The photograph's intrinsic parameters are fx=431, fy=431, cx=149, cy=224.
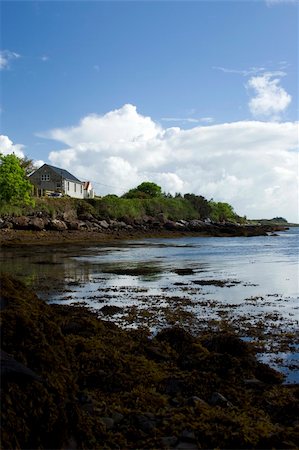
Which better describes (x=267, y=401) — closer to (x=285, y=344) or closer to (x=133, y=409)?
(x=133, y=409)

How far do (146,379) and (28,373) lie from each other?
84.3 inches

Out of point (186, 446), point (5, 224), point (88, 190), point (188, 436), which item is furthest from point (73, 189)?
point (186, 446)

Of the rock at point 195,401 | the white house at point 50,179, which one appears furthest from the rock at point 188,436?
→ the white house at point 50,179

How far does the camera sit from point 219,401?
19.0ft

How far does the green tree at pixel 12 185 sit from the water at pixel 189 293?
28.4m

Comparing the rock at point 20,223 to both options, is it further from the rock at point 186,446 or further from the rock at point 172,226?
the rock at point 186,446

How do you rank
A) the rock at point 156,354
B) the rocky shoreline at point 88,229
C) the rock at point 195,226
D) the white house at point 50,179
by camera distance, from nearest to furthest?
the rock at point 156,354
the rocky shoreline at point 88,229
the rock at point 195,226
the white house at point 50,179

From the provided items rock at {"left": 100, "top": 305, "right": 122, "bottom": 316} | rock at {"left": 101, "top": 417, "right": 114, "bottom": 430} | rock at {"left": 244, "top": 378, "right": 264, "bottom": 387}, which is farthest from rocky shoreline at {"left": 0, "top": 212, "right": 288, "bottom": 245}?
rock at {"left": 101, "top": 417, "right": 114, "bottom": 430}

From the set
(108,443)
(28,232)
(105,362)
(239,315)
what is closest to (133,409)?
(108,443)

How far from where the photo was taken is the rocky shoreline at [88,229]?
46.7 m

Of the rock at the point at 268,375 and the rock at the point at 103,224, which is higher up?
the rock at the point at 103,224

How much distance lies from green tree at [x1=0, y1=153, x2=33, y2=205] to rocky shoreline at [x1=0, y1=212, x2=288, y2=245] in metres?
2.79

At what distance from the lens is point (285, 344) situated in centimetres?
919

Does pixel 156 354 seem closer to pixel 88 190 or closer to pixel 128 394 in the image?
pixel 128 394
